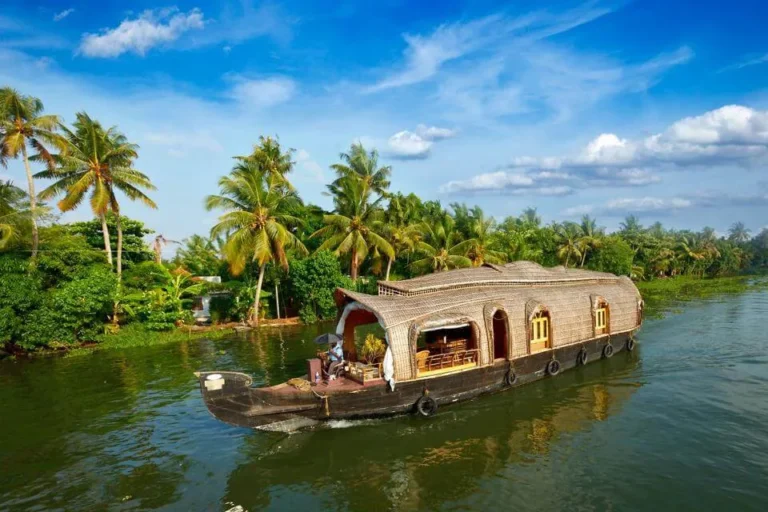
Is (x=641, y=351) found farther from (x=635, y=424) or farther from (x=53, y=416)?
(x=53, y=416)

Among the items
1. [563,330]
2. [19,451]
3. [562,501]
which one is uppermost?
[563,330]

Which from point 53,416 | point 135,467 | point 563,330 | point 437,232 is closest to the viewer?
point 135,467

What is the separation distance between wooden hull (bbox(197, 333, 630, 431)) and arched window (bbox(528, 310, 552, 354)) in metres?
1.09

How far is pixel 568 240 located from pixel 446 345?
86.5 ft

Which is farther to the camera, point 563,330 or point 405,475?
point 563,330

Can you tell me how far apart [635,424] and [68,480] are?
11.0 meters

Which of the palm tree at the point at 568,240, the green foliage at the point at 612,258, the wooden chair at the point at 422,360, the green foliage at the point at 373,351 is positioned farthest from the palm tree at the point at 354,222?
the green foliage at the point at 612,258

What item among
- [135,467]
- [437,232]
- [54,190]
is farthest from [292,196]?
[135,467]

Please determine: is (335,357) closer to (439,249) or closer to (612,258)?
(439,249)

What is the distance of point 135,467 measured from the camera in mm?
8797

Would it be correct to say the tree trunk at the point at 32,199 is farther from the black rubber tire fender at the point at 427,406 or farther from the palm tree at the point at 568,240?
the palm tree at the point at 568,240

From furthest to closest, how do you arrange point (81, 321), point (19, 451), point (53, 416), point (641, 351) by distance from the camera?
point (81, 321) → point (641, 351) → point (53, 416) → point (19, 451)

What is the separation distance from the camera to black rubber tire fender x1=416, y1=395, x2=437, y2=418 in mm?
10203

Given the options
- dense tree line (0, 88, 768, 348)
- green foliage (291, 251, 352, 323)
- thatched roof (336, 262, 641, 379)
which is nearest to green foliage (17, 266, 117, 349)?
dense tree line (0, 88, 768, 348)
